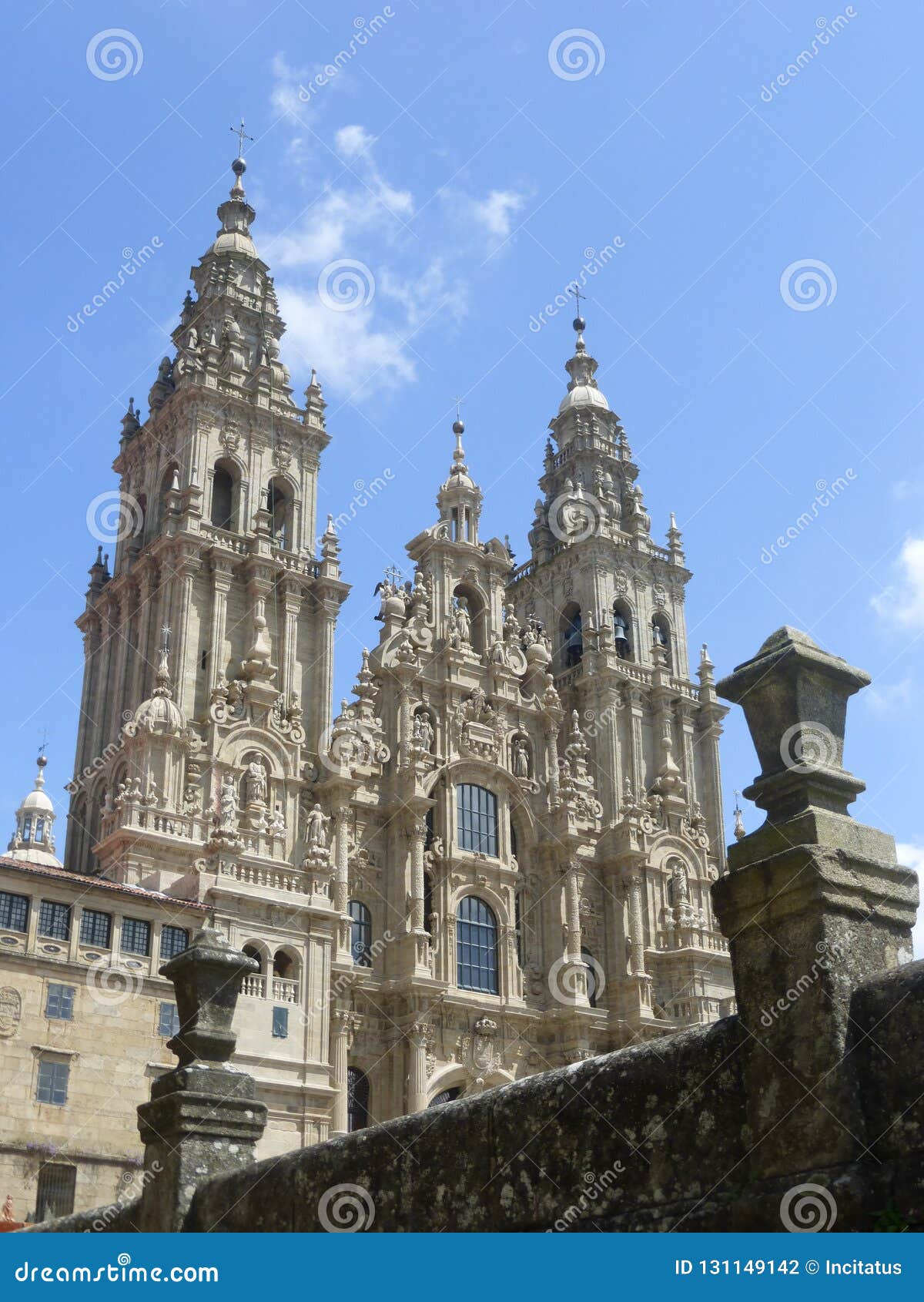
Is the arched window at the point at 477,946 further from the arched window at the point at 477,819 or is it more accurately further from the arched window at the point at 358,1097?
the arched window at the point at 358,1097

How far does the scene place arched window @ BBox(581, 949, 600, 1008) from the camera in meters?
44.3

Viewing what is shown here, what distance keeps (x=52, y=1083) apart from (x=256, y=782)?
13.0 meters

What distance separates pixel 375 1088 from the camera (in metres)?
38.2

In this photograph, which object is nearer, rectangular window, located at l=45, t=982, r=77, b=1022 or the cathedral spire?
rectangular window, located at l=45, t=982, r=77, b=1022

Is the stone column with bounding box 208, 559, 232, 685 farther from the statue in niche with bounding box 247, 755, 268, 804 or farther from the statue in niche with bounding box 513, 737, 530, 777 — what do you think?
the statue in niche with bounding box 513, 737, 530, 777

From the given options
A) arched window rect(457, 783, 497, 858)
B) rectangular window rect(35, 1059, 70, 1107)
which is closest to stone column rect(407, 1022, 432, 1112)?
arched window rect(457, 783, 497, 858)

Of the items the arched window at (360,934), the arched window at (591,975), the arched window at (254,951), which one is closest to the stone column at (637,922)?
the arched window at (591,975)

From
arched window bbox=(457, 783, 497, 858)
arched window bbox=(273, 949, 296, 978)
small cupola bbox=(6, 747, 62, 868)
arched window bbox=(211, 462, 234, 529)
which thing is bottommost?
arched window bbox=(273, 949, 296, 978)

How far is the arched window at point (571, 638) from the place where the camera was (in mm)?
52031

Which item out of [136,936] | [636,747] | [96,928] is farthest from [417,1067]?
[636,747]

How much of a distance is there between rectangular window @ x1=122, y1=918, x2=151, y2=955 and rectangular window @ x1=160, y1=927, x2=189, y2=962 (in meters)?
0.35

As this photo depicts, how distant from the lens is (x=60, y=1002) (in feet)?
85.5

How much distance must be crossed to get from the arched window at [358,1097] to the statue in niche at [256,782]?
316 inches

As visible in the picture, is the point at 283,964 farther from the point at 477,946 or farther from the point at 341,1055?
the point at 477,946
